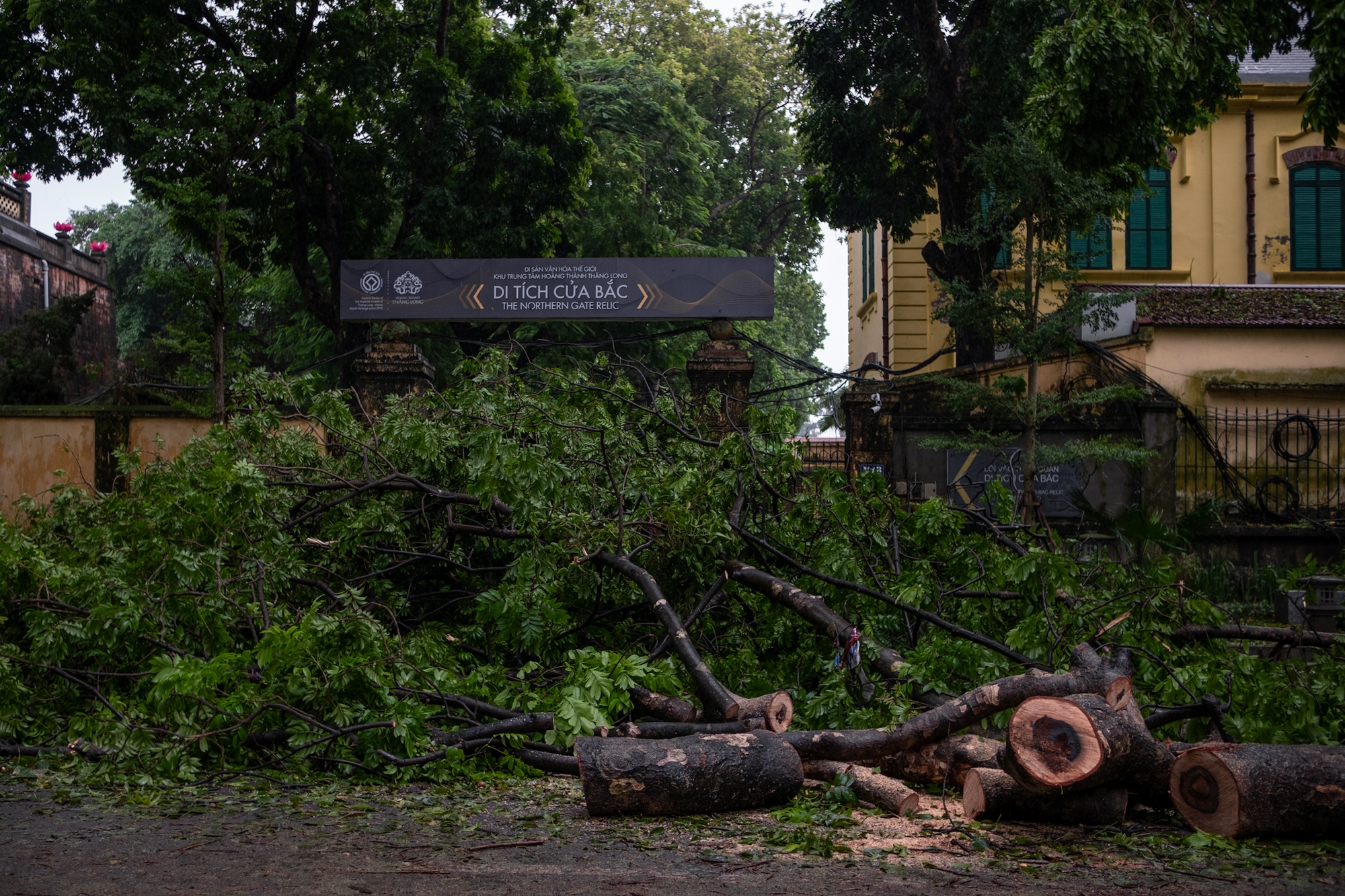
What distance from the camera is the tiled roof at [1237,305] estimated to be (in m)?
15.2

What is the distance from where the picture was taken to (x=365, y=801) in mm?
4680

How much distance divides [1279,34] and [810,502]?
5703mm

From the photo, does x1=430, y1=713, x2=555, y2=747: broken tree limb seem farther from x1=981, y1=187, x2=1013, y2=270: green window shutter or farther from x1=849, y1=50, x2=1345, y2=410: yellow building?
x1=849, y1=50, x2=1345, y2=410: yellow building

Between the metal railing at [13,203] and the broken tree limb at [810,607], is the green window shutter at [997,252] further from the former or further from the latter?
the metal railing at [13,203]

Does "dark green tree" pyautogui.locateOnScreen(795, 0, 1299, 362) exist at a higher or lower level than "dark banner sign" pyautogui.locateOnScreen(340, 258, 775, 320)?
higher

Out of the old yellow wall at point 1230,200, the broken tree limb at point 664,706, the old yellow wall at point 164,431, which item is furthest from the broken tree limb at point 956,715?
the old yellow wall at point 1230,200

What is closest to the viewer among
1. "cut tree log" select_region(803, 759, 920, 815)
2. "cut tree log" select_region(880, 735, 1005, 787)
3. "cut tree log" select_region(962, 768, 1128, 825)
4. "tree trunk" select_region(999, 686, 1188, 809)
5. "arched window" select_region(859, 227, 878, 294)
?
"tree trunk" select_region(999, 686, 1188, 809)

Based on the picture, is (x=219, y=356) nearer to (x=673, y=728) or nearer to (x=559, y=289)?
(x=559, y=289)

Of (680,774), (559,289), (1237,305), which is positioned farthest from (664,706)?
(1237,305)

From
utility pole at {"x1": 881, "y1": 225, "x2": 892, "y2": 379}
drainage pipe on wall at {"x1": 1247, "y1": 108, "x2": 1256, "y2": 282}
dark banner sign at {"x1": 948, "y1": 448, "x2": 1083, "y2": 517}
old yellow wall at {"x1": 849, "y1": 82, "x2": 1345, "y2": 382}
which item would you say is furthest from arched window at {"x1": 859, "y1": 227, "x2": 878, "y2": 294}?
dark banner sign at {"x1": 948, "y1": 448, "x2": 1083, "y2": 517}

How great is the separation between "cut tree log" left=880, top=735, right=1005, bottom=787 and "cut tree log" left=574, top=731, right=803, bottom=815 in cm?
57

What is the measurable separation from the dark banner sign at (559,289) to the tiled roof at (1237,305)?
17.4 feet

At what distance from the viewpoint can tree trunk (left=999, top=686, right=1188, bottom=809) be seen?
3.92 meters

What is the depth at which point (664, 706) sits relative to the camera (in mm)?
5414
